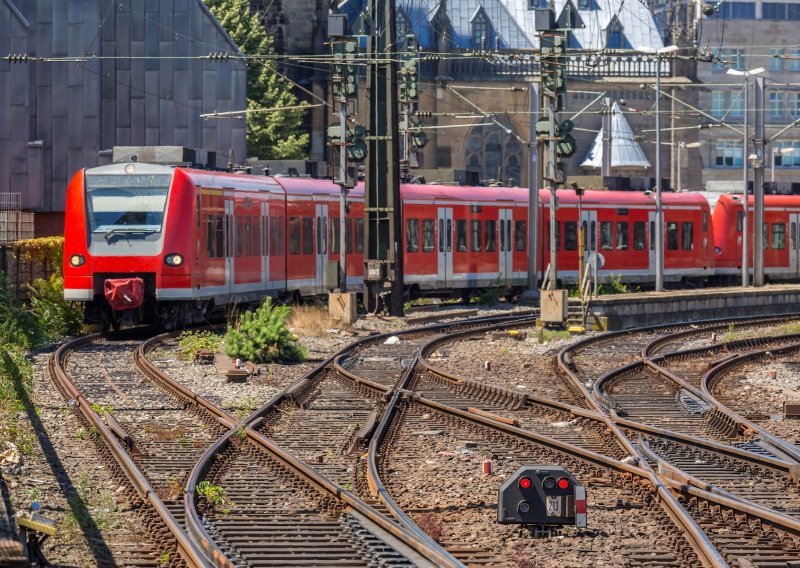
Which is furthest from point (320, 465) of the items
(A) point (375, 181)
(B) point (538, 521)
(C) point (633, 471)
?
(A) point (375, 181)

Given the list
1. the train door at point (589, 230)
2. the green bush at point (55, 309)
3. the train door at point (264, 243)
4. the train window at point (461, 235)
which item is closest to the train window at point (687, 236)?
the train door at point (589, 230)

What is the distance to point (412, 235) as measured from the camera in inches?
1517

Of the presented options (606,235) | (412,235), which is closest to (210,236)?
(412,235)

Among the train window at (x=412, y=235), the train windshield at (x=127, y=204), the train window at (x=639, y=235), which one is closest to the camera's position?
the train windshield at (x=127, y=204)

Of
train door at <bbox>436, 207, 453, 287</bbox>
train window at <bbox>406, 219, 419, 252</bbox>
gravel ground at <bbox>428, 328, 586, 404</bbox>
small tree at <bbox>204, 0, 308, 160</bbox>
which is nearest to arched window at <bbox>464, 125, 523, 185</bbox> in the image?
small tree at <bbox>204, 0, 308, 160</bbox>

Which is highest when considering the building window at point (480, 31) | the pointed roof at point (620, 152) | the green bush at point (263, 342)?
the building window at point (480, 31)

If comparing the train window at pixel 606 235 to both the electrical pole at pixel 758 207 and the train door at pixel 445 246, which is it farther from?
the train door at pixel 445 246

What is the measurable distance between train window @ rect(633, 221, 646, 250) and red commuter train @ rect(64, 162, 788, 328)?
0.05 m

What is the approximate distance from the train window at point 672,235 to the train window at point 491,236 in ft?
24.6

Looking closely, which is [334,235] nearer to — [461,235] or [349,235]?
[349,235]

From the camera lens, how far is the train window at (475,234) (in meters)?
→ 40.6

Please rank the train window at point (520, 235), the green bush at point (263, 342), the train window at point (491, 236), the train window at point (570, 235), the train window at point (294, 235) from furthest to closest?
the train window at point (570, 235) → the train window at point (520, 235) → the train window at point (491, 236) → the train window at point (294, 235) → the green bush at point (263, 342)

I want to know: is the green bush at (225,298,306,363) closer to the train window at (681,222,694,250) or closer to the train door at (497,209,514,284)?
the train door at (497,209,514,284)

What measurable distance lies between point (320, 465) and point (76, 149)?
139ft
